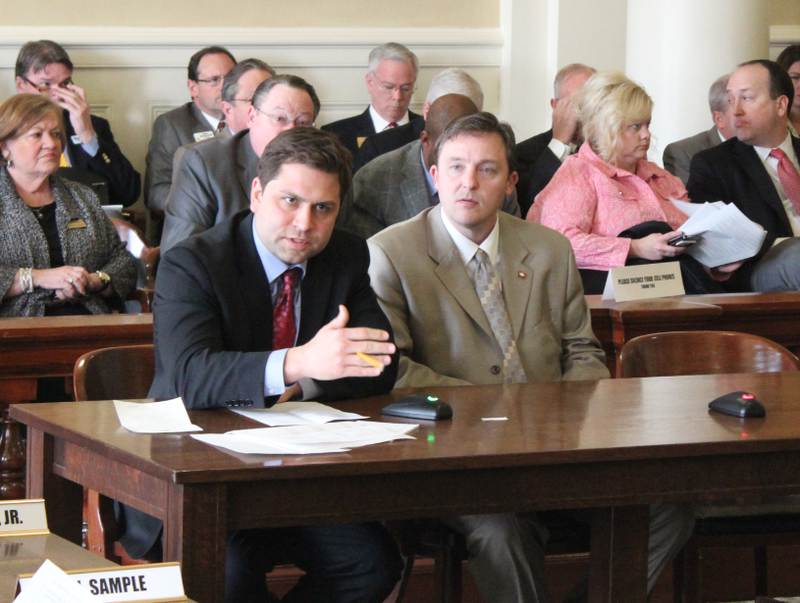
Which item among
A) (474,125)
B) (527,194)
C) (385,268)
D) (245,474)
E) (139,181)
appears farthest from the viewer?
(139,181)

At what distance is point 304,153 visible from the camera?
2.20 meters

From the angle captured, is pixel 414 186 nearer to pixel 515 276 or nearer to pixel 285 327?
pixel 515 276

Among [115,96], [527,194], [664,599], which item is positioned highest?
[115,96]

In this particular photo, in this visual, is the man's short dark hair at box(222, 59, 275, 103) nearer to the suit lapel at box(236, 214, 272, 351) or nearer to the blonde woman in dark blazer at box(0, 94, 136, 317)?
the blonde woman in dark blazer at box(0, 94, 136, 317)

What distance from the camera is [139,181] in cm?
496

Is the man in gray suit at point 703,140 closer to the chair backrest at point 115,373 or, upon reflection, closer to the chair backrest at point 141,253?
the chair backrest at point 141,253

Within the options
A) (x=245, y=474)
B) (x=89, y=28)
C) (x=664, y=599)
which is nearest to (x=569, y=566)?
(x=664, y=599)

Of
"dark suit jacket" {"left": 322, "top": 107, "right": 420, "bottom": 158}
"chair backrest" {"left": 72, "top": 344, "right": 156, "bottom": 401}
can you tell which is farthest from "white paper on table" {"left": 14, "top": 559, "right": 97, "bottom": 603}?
"dark suit jacket" {"left": 322, "top": 107, "right": 420, "bottom": 158}

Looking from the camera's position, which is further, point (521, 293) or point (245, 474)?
point (521, 293)

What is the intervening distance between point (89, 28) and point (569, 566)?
3776 mm

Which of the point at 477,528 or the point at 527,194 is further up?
Result: the point at 527,194

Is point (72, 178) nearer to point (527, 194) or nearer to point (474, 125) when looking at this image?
point (527, 194)

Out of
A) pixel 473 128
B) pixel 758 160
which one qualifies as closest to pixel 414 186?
pixel 473 128

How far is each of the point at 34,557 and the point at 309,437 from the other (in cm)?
57
